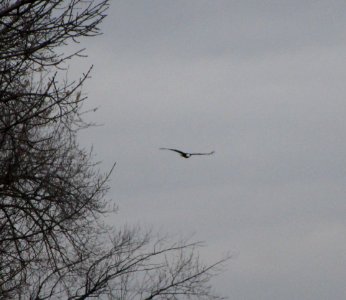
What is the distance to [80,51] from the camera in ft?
30.3

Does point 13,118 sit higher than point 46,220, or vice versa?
point 13,118

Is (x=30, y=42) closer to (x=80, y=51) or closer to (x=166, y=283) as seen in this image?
(x=80, y=51)

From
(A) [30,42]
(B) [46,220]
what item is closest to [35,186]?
(B) [46,220]

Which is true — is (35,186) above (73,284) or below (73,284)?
above

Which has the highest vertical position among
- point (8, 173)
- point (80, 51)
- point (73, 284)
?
point (80, 51)

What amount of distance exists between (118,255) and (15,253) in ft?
7.03

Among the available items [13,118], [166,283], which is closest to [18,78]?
[13,118]

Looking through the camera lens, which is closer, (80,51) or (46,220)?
(80,51)

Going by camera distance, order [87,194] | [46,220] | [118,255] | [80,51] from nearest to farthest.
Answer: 1. [80,51]
2. [46,220]
3. [87,194]
4. [118,255]

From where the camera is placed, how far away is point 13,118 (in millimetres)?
9367

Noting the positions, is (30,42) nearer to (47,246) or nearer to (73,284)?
(47,246)

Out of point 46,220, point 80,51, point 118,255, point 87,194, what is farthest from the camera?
point 118,255

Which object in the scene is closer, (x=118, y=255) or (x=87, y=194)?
(x=87, y=194)

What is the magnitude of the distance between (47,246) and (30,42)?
274cm
